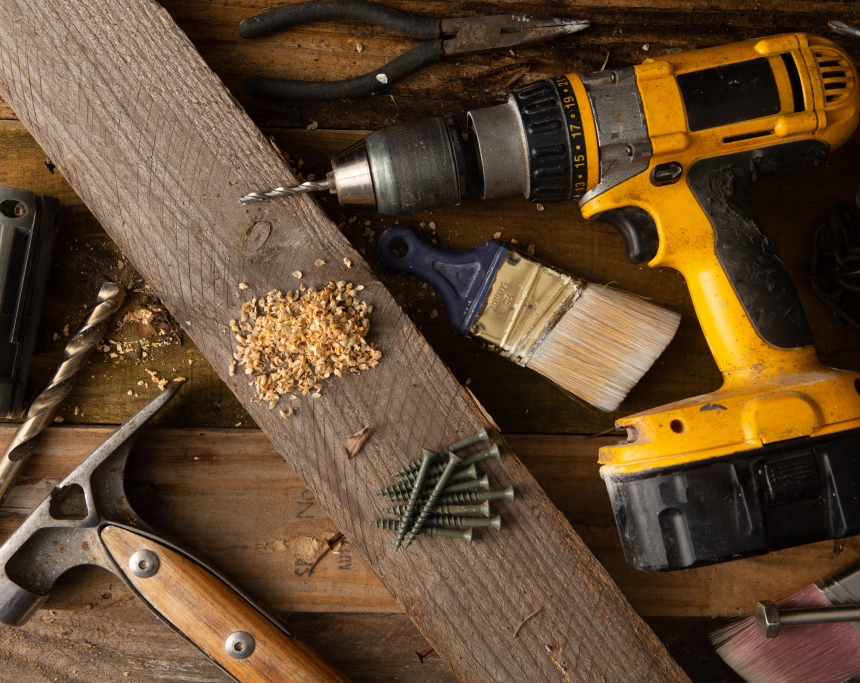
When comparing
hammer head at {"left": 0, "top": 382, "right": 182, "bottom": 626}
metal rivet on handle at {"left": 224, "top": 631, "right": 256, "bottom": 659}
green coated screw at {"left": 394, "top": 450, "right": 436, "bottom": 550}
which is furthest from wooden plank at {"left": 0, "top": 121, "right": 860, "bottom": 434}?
metal rivet on handle at {"left": 224, "top": 631, "right": 256, "bottom": 659}

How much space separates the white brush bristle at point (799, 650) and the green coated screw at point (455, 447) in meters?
0.74

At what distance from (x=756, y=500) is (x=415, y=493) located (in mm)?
608

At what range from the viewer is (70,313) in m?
1.23

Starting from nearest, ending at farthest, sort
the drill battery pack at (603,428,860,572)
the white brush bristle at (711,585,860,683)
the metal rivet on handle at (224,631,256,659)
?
the drill battery pack at (603,428,860,572), the metal rivet on handle at (224,631,256,659), the white brush bristle at (711,585,860,683)

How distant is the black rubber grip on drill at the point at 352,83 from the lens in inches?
45.9

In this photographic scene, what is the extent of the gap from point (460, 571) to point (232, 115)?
1.00 m

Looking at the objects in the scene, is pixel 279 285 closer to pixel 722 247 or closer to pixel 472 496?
pixel 472 496

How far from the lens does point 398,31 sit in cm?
117

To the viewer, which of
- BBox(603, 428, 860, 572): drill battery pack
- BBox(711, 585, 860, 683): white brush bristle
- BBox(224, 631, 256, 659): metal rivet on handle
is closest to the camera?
BBox(603, 428, 860, 572): drill battery pack

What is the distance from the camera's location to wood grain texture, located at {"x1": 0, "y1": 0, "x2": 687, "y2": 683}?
109 centimetres

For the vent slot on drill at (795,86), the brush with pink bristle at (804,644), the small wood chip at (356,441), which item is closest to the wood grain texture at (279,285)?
the small wood chip at (356,441)

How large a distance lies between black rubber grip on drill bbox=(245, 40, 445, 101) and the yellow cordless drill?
22 cm

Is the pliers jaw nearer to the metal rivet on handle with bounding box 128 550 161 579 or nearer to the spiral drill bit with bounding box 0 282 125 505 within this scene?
the spiral drill bit with bounding box 0 282 125 505

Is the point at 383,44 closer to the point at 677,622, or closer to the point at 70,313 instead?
the point at 70,313
